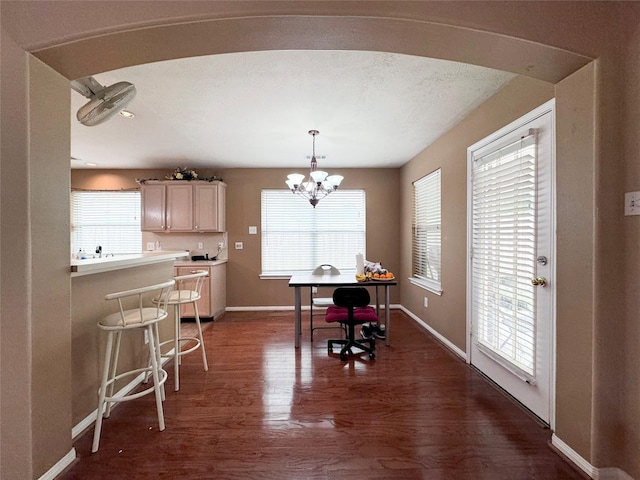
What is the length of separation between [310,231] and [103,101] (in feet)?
11.4

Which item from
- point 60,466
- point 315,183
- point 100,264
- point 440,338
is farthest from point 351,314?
point 60,466

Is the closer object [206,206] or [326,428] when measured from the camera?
[326,428]

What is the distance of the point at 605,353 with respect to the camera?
4.62 feet

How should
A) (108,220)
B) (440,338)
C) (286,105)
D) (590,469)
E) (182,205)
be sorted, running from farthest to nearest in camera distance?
(108,220), (182,205), (440,338), (286,105), (590,469)

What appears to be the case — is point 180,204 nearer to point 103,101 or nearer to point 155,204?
point 155,204

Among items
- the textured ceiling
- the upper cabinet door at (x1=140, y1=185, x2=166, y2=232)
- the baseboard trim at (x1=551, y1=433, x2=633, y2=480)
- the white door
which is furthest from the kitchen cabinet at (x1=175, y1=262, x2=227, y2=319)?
the baseboard trim at (x1=551, y1=433, x2=633, y2=480)

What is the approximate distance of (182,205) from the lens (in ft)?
14.7

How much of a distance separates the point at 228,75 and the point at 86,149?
Answer: 299 centimetres

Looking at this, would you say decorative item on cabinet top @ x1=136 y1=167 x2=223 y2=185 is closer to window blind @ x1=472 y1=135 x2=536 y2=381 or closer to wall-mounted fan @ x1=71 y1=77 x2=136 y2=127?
wall-mounted fan @ x1=71 y1=77 x2=136 y2=127

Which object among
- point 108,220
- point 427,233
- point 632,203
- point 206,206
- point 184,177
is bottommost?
point 427,233

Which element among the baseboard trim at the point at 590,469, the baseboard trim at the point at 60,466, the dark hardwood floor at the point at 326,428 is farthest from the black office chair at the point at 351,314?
the baseboard trim at the point at 60,466

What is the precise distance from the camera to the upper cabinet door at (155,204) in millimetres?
4508

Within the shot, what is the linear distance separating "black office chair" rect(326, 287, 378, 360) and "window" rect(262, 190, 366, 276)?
183 cm

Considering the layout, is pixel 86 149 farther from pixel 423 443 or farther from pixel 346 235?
pixel 423 443
